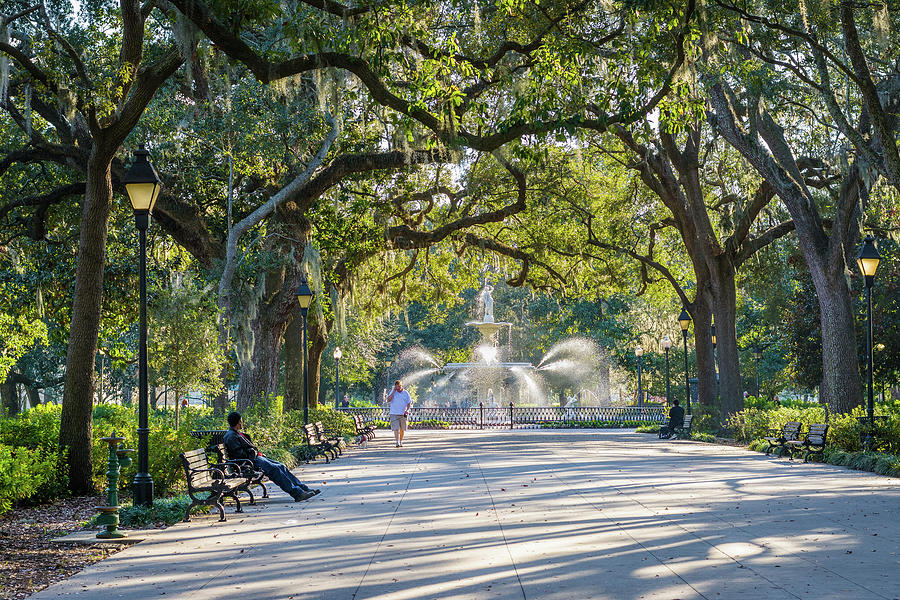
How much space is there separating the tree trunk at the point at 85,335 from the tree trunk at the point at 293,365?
468 inches

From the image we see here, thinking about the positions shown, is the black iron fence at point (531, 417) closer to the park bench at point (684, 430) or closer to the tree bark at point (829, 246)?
the park bench at point (684, 430)

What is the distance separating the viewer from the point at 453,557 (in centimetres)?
784

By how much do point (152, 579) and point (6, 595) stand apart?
3.61 feet

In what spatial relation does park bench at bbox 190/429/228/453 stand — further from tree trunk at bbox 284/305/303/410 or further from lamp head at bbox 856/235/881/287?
lamp head at bbox 856/235/881/287

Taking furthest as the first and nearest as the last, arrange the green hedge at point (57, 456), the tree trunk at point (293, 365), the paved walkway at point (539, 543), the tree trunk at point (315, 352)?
1. the tree trunk at point (315, 352)
2. the tree trunk at point (293, 365)
3. the green hedge at point (57, 456)
4. the paved walkway at point (539, 543)

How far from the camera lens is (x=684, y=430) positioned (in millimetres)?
30047

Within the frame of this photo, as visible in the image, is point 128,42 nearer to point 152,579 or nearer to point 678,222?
point 152,579

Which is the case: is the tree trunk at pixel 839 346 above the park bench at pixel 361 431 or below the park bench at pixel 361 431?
Result: above

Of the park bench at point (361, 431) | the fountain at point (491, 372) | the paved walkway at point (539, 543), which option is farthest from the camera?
the fountain at point (491, 372)

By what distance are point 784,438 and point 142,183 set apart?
50.4ft

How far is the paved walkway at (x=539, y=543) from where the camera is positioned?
21.9 feet

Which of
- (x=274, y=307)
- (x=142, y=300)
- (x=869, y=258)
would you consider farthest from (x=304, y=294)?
(x=869, y=258)

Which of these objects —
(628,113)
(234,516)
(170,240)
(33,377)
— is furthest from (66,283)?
(33,377)

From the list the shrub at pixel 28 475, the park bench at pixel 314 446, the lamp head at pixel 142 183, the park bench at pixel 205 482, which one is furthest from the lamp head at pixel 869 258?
the shrub at pixel 28 475
